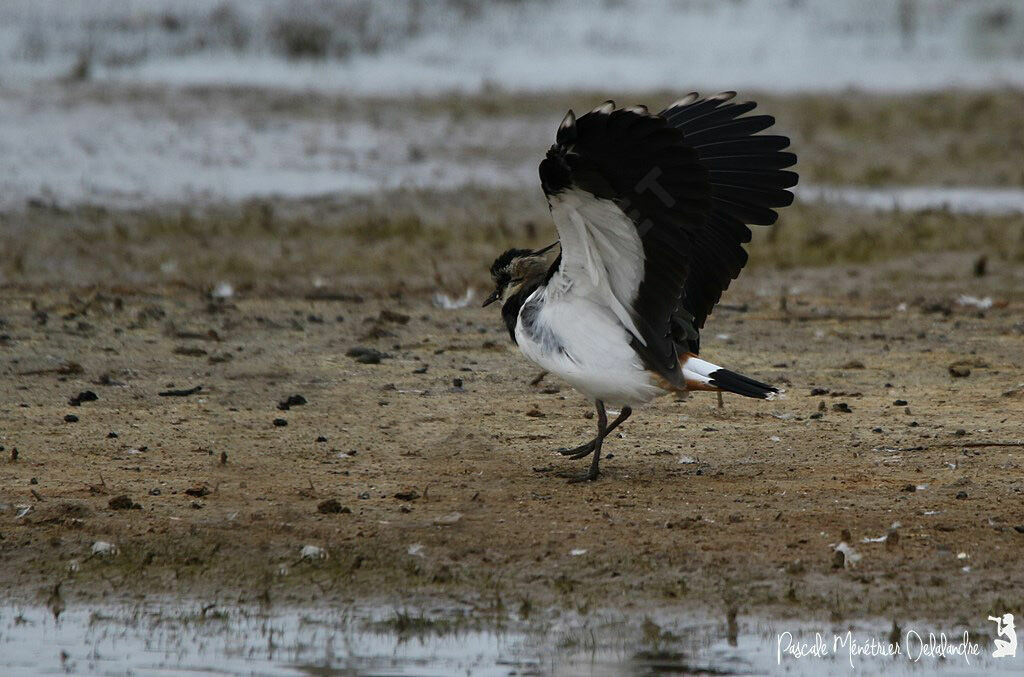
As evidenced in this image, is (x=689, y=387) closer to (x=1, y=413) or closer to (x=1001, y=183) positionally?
(x=1, y=413)

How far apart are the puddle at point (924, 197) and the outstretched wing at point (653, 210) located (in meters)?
9.04

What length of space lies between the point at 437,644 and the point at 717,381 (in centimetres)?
194

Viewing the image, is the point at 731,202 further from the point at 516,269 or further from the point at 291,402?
the point at 291,402

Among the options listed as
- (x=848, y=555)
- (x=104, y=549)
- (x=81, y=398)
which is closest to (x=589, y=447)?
(x=848, y=555)

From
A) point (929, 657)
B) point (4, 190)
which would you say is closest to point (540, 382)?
point (929, 657)

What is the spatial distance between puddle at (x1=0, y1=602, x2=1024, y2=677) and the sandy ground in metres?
0.16

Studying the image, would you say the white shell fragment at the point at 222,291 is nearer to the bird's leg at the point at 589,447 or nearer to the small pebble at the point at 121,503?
the bird's leg at the point at 589,447

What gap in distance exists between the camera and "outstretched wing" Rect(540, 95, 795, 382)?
5.77 m

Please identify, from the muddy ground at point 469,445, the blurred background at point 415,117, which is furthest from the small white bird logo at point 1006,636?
the blurred background at point 415,117

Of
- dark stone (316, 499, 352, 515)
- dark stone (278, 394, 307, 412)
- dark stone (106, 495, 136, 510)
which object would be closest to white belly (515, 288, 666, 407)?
dark stone (316, 499, 352, 515)

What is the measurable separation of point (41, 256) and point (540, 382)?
6209 millimetres

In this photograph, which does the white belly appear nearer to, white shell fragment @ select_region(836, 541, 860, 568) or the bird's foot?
the bird's foot

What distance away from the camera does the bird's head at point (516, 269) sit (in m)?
7.32

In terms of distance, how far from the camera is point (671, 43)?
24.5m
